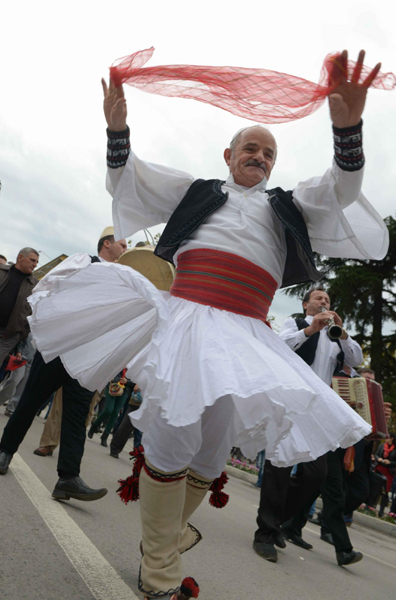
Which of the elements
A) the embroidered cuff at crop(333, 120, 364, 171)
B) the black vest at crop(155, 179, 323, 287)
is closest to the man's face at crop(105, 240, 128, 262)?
the black vest at crop(155, 179, 323, 287)

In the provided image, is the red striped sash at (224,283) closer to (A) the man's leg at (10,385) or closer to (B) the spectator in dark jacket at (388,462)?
(A) the man's leg at (10,385)

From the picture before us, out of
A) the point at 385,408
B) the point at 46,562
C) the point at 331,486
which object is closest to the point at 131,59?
the point at 46,562

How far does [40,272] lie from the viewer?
1980 inches

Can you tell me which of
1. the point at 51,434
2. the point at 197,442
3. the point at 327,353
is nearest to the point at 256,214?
the point at 197,442

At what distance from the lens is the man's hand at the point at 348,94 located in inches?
89.4

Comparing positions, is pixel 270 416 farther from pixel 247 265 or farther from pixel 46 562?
pixel 46 562

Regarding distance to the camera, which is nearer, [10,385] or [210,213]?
[210,213]

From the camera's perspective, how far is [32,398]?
411 centimetres

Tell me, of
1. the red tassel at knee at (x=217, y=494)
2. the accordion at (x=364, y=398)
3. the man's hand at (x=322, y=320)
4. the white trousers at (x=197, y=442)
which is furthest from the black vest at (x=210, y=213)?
the accordion at (x=364, y=398)

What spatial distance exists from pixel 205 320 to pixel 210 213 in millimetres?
650

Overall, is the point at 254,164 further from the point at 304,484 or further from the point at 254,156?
the point at 304,484

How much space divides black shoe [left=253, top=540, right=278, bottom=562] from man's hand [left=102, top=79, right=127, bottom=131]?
300 centimetres

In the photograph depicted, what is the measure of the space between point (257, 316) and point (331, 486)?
2.77 meters

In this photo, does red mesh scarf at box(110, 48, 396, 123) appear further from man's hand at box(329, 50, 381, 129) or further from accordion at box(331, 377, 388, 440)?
accordion at box(331, 377, 388, 440)
